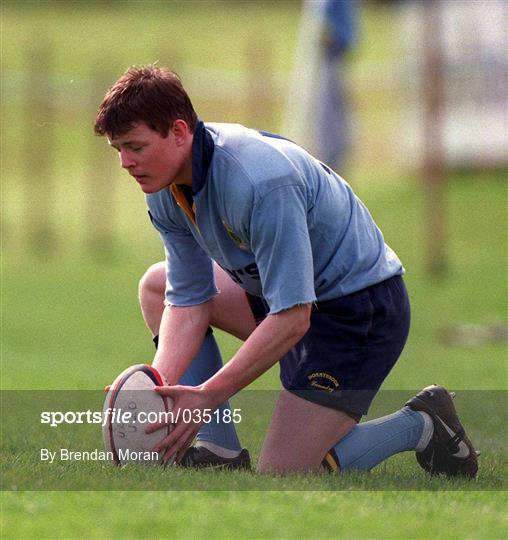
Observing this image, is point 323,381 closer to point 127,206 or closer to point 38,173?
point 127,206

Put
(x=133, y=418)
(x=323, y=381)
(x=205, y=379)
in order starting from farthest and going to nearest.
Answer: (x=205, y=379), (x=323, y=381), (x=133, y=418)

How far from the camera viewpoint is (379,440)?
20.8 ft

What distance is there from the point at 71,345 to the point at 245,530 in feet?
26.6

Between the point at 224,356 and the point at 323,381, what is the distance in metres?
5.23

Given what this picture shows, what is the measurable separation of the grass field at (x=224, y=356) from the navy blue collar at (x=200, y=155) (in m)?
1.21

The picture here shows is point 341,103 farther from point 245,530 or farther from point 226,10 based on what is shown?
point 226,10

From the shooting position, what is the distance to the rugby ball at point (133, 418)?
18.9 ft

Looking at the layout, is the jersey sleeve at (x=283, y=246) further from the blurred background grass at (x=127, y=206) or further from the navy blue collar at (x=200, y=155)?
the blurred background grass at (x=127, y=206)

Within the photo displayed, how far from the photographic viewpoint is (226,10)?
184 ft

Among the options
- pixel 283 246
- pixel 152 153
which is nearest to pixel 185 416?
pixel 283 246

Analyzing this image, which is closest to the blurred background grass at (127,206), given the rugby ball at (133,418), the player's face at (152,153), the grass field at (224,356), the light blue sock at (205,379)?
the grass field at (224,356)

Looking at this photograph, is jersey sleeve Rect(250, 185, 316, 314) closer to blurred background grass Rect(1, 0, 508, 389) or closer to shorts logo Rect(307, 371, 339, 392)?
shorts logo Rect(307, 371, 339, 392)

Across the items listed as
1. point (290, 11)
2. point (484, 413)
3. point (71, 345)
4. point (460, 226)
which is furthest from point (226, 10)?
point (484, 413)

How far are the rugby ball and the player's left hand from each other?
4 cm
